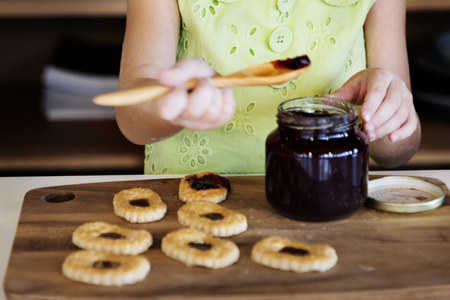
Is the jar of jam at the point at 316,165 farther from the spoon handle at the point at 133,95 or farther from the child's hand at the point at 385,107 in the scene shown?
→ the spoon handle at the point at 133,95

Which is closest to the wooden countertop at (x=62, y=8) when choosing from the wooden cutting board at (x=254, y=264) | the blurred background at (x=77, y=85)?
the blurred background at (x=77, y=85)

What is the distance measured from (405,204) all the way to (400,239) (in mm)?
103

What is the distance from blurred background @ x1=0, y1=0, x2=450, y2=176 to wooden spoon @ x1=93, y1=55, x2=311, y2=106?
44.9 inches

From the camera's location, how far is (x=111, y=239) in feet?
3.00

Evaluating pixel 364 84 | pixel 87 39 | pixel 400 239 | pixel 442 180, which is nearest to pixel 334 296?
pixel 400 239

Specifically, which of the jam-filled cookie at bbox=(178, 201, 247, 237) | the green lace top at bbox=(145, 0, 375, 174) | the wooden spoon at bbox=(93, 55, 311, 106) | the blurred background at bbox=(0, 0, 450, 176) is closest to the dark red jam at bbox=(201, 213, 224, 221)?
the jam-filled cookie at bbox=(178, 201, 247, 237)

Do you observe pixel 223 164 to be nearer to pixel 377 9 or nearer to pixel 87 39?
pixel 377 9

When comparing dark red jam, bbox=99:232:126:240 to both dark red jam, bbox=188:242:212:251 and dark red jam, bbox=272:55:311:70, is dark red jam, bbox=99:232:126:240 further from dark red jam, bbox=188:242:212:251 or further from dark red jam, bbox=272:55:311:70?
dark red jam, bbox=272:55:311:70

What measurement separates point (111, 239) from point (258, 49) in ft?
1.79

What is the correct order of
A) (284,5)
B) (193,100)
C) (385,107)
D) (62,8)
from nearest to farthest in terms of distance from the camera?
1. (193,100)
2. (385,107)
3. (284,5)
4. (62,8)

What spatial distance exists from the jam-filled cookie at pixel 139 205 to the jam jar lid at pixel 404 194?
0.34 meters

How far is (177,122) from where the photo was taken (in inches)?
34.3

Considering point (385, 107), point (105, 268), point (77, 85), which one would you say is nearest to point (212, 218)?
point (105, 268)

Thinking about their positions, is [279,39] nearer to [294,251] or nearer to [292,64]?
[292,64]
